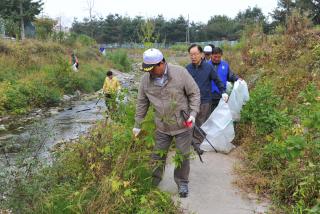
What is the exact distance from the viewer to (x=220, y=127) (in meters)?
6.73

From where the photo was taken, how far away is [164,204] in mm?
4516

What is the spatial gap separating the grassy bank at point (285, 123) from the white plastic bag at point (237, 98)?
0.16 m

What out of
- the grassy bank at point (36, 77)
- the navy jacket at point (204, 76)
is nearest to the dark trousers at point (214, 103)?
the navy jacket at point (204, 76)

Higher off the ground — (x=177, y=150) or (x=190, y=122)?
(x=190, y=122)

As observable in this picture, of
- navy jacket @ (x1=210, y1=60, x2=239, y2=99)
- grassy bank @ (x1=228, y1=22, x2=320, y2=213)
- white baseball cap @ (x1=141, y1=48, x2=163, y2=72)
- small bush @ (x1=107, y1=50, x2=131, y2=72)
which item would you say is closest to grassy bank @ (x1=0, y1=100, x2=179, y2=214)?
white baseball cap @ (x1=141, y1=48, x2=163, y2=72)

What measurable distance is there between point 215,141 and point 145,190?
91.2 inches

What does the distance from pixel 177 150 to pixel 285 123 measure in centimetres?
242

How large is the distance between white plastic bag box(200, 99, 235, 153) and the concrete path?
1.15ft

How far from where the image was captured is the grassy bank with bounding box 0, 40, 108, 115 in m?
15.5

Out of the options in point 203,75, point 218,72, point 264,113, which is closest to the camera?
point 203,75

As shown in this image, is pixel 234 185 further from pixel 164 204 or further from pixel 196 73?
pixel 196 73

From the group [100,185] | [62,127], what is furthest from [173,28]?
[100,185]

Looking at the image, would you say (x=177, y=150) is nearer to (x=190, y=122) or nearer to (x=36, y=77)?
(x=190, y=122)

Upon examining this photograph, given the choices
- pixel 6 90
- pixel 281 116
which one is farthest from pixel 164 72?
pixel 6 90
